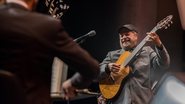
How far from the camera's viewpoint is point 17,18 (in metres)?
1.33

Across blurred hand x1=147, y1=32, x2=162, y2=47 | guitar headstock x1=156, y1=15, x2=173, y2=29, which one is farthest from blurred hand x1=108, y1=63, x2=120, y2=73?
guitar headstock x1=156, y1=15, x2=173, y2=29

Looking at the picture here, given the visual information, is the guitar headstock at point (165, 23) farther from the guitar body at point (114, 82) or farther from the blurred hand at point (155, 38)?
the guitar body at point (114, 82)

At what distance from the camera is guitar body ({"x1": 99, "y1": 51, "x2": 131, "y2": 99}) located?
10.4 feet

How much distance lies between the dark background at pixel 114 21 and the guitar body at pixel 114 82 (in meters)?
0.14

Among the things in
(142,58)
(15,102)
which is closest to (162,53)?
(142,58)

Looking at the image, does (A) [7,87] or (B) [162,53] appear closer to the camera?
(A) [7,87]

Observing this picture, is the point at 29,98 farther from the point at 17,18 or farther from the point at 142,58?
the point at 142,58

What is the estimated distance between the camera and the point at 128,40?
331cm

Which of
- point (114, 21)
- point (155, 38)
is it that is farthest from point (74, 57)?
point (114, 21)

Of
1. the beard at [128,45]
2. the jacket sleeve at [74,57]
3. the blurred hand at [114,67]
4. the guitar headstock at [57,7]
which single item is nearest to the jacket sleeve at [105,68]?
the blurred hand at [114,67]

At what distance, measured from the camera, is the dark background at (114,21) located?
3.35 meters

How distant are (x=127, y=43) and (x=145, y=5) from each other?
417 mm

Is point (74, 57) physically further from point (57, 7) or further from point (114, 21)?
point (114, 21)

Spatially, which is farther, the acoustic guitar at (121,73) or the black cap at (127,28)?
the black cap at (127,28)
